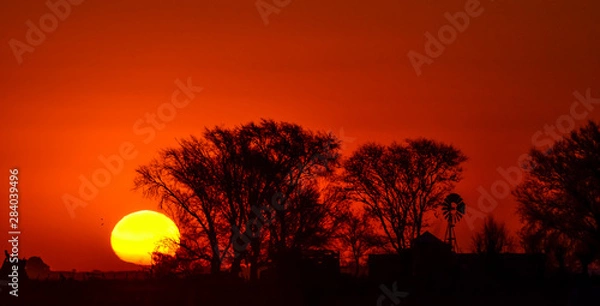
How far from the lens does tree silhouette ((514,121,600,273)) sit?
68500mm

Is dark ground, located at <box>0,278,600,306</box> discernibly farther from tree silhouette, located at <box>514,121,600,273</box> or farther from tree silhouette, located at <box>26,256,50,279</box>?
tree silhouette, located at <box>26,256,50,279</box>

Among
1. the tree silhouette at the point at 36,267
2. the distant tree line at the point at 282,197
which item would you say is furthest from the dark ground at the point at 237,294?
the tree silhouette at the point at 36,267

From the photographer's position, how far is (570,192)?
226 feet

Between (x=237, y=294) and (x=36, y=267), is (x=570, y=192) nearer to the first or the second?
(x=237, y=294)

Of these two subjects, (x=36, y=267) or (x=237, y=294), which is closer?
(x=237, y=294)

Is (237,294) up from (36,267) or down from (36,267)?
down

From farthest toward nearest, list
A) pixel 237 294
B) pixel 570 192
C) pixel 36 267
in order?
pixel 36 267 → pixel 570 192 → pixel 237 294

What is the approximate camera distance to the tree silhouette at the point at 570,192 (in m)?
68.5

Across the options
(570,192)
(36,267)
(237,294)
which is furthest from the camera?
(36,267)

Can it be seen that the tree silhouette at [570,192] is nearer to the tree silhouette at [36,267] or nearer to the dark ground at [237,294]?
the dark ground at [237,294]

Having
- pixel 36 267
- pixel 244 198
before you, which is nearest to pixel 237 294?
pixel 244 198

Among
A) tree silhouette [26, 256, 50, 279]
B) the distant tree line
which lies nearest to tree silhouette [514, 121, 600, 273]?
the distant tree line

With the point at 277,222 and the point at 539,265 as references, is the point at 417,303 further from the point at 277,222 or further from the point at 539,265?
the point at 539,265

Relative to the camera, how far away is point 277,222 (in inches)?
2564
